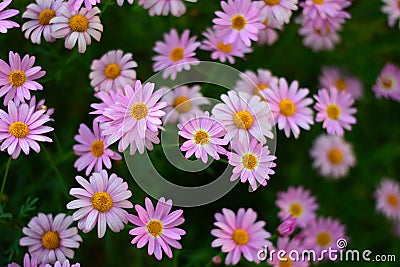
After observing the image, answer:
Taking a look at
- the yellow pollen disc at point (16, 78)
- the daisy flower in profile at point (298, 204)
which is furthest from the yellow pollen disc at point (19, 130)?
the daisy flower in profile at point (298, 204)

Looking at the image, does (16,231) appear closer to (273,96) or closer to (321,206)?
(273,96)

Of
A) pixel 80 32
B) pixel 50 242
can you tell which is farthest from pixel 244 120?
pixel 50 242

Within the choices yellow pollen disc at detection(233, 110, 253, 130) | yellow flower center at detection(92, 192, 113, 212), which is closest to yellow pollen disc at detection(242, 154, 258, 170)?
yellow pollen disc at detection(233, 110, 253, 130)

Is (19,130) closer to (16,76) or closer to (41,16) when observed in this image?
(16,76)

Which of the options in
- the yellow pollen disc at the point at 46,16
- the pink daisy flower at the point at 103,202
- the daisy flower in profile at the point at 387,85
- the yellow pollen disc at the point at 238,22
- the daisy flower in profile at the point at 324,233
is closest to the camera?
the pink daisy flower at the point at 103,202

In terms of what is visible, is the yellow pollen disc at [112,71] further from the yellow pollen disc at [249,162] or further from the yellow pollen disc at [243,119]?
the yellow pollen disc at [249,162]

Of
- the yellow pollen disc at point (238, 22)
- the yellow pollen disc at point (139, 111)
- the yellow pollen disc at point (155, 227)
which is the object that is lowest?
the yellow pollen disc at point (155, 227)

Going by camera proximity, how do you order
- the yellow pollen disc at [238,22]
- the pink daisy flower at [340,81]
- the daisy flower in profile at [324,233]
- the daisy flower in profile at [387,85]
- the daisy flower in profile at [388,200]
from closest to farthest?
the yellow pollen disc at [238,22]
the daisy flower in profile at [324,233]
the daisy flower in profile at [387,85]
the daisy flower in profile at [388,200]
the pink daisy flower at [340,81]
